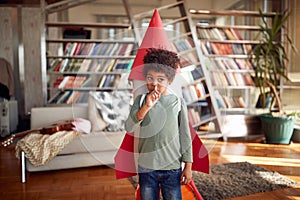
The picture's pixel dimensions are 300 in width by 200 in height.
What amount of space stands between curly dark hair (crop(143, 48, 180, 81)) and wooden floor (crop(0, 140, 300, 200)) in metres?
0.94

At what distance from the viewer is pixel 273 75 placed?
13.8ft

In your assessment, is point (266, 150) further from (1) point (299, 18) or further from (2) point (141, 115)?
(2) point (141, 115)

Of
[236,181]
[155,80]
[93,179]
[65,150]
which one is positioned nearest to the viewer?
[155,80]

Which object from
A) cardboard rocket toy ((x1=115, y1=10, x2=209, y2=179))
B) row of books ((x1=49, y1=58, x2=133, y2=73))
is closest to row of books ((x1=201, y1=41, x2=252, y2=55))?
row of books ((x1=49, y1=58, x2=133, y2=73))

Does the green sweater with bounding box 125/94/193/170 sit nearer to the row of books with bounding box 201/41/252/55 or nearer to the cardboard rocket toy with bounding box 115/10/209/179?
the cardboard rocket toy with bounding box 115/10/209/179

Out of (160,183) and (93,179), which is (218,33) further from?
(160,183)

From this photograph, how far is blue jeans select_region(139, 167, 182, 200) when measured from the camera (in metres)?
1.11

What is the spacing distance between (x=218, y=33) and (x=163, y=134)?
3557 millimetres

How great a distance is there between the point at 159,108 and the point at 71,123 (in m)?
2.00

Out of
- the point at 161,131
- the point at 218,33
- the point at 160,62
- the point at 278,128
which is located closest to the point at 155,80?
the point at 160,62

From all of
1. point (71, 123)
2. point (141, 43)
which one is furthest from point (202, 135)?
point (71, 123)

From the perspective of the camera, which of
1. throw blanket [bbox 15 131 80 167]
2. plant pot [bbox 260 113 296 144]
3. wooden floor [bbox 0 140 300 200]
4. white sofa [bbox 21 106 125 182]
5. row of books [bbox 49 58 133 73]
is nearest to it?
row of books [bbox 49 58 133 73]

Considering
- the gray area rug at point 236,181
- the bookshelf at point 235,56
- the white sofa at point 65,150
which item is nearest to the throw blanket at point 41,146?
the white sofa at point 65,150

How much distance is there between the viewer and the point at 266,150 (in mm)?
3502
